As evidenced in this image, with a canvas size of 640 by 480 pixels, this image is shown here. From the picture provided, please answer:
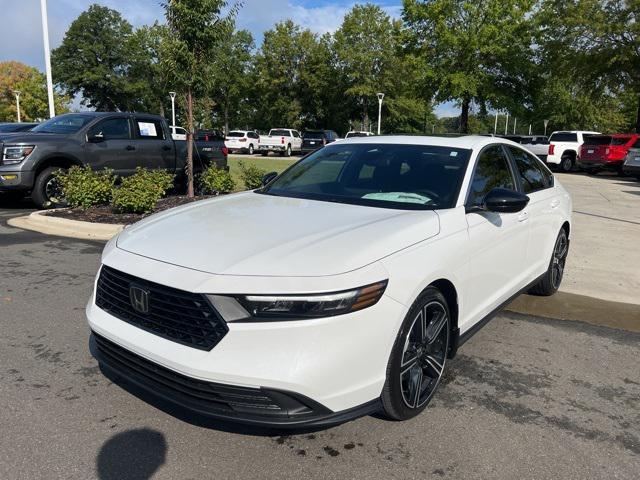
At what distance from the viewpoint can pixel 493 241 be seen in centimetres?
381

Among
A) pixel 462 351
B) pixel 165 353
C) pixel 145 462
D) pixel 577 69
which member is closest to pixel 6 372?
pixel 145 462

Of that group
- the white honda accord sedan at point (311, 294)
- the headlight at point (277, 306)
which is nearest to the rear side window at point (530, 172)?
the white honda accord sedan at point (311, 294)

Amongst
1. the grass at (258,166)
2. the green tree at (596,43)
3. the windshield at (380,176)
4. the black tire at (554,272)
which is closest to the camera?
the windshield at (380,176)

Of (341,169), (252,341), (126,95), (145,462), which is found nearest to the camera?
(252,341)

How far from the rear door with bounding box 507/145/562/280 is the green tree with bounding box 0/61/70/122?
69.2 metres

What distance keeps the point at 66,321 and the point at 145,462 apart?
7.69ft

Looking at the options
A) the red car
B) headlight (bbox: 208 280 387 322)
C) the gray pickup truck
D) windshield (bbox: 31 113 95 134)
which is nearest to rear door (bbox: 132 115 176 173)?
the gray pickup truck

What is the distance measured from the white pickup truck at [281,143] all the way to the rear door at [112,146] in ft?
87.4

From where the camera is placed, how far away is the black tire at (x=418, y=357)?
2.82m

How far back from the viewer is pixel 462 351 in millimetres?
4176

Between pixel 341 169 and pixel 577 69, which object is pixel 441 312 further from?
pixel 577 69

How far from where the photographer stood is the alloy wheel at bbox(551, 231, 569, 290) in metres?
5.50

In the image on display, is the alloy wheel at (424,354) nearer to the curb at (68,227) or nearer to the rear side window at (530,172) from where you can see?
the rear side window at (530,172)

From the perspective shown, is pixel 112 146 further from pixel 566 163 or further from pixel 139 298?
pixel 566 163
